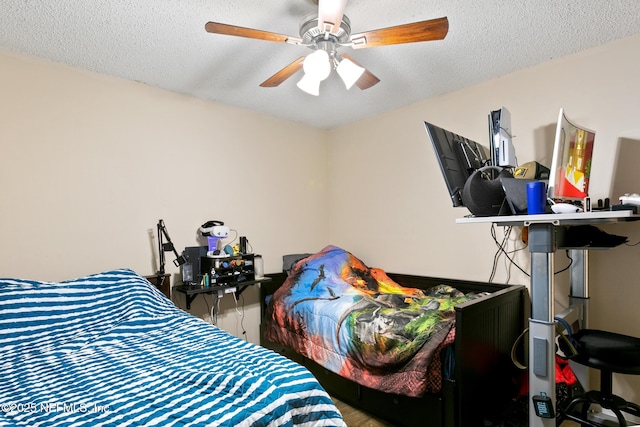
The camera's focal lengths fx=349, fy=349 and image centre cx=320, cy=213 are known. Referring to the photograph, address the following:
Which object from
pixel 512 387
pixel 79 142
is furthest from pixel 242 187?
pixel 512 387

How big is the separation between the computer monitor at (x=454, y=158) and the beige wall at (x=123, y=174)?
5.78 ft

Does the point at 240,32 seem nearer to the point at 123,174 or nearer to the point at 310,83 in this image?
the point at 310,83

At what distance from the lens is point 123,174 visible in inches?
96.9

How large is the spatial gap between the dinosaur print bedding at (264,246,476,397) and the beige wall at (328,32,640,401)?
1.19 ft

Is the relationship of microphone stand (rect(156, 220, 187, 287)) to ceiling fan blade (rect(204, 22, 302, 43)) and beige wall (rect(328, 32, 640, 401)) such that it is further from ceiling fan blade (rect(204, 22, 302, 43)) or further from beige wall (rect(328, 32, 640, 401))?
beige wall (rect(328, 32, 640, 401))

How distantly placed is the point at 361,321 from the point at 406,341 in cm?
31

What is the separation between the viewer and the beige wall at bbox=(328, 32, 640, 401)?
2064 millimetres

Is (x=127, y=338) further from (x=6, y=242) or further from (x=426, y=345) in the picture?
(x=426, y=345)

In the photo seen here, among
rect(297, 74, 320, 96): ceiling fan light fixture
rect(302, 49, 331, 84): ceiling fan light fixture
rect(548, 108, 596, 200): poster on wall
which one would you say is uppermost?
rect(302, 49, 331, 84): ceiling fan light fixture

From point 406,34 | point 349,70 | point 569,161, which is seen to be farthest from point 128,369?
point 569,161

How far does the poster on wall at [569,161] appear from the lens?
1557 mm

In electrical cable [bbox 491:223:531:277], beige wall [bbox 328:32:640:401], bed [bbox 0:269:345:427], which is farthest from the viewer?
electrical cable [bbox 491:223:531:277]

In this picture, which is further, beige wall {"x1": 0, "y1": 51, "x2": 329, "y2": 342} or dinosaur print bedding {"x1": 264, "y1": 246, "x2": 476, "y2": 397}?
beige wall {"x1": 0, "y1": 51, "x2": 329, "y2": 342}

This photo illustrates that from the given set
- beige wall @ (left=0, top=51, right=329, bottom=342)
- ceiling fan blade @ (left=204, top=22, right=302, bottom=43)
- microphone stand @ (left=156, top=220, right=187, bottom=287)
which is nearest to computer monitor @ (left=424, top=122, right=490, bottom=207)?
ceiling fan blade @ (left=204, top=22, right=302, bottom=43)
